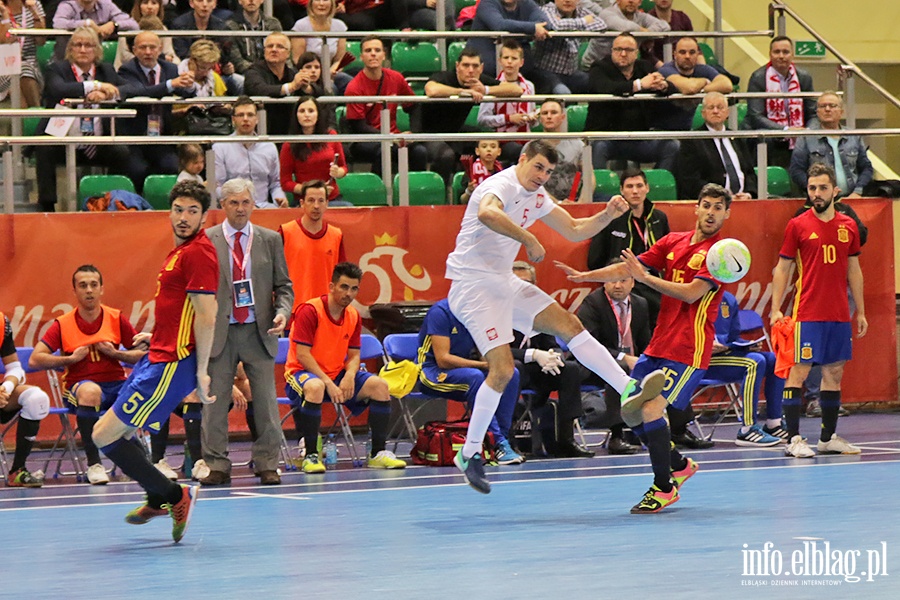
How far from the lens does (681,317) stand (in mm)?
9398

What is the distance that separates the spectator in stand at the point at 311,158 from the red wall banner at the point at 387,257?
405 millimetres

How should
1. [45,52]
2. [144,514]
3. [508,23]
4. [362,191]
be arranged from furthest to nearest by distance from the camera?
[508,23]
[45,52]
[362,191]
[144,514]

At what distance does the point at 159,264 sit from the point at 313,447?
2.71m

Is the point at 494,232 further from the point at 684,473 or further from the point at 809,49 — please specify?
the point at 809,49

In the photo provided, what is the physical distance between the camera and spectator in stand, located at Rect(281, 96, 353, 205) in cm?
1374

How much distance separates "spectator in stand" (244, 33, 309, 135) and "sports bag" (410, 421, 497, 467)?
13.1 feet

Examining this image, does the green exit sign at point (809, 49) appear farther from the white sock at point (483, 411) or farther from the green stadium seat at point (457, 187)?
the white sock at point (483, 411)

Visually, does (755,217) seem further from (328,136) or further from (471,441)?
(471,441)

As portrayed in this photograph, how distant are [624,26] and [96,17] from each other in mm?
6495

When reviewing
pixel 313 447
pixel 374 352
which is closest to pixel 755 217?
pixel 374 352

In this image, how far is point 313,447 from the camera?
1182cm

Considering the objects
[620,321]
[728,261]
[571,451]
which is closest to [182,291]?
[728,261]

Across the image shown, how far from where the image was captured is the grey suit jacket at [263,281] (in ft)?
37.3

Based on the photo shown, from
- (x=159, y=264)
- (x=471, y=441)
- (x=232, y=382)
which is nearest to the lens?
Answer: (x=471, y=441)
